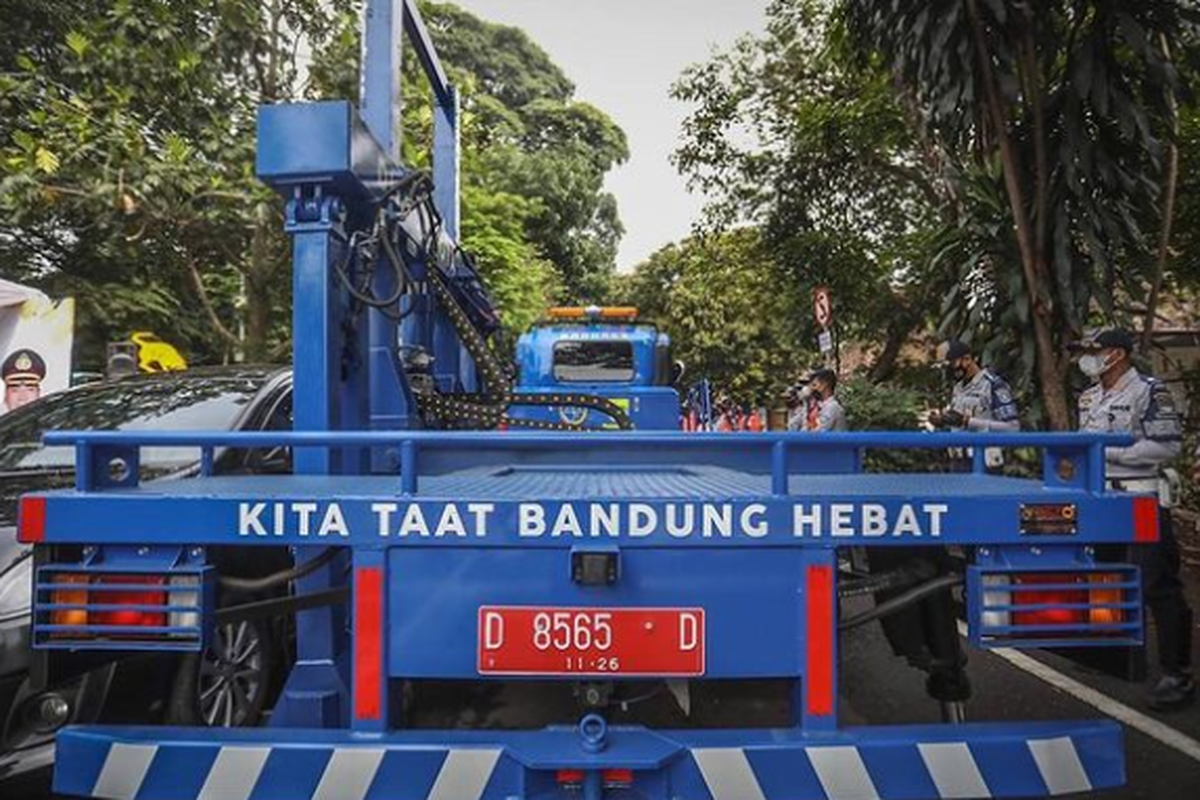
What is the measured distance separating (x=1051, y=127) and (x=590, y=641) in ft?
20.5

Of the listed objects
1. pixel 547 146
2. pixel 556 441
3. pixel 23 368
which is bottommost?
pixel 556 441

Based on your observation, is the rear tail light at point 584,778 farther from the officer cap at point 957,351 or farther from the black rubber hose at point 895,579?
the officer cap at point 957,351

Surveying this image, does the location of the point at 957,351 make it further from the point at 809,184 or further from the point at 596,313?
the point at 809,184

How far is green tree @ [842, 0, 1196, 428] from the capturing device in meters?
6.48

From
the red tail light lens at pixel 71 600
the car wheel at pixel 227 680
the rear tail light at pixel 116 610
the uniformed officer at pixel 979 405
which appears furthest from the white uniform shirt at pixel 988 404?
the red tail light lens at pixel 71 600

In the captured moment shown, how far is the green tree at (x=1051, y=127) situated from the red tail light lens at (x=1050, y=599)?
489 centimetres

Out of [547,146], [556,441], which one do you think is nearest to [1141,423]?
[556,441]

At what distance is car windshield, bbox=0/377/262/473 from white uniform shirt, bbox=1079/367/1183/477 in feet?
13.7

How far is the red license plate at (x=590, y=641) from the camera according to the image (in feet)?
7.71

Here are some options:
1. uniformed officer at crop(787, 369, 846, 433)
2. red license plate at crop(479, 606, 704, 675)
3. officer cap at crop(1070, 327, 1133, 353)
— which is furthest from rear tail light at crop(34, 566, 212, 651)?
uniformed officer at crop(787, 369, 846, 433)

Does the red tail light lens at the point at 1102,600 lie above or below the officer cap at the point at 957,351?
below

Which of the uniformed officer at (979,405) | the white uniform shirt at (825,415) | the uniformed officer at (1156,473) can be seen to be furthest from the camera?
the white uniform shirt at (825,415)

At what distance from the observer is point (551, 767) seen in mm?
2191

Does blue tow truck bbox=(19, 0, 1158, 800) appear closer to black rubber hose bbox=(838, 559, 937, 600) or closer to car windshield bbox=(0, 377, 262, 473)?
black rubber hose bbox=(838, 559, 937, 600)
